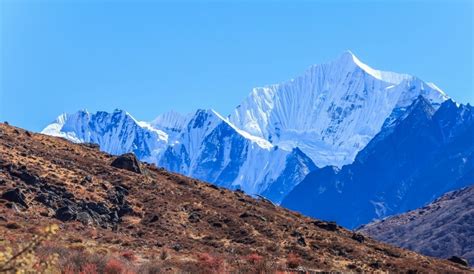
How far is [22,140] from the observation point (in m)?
67.3

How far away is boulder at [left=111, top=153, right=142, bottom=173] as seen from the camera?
66562mm

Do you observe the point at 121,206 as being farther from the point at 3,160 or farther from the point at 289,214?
the point at 289,214

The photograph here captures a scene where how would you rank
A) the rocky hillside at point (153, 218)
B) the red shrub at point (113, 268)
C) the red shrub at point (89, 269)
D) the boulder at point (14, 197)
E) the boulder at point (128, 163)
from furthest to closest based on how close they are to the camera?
1. the boulder at point (128, 163)
2. the boulder at point (14, 197)
3. the rocky hillside at point (153, 218)
4. the red shrub at point (113, 268)
5. the red shrub at point (89, 269)

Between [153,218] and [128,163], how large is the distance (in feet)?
54.8

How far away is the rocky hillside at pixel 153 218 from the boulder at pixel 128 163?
113 mm

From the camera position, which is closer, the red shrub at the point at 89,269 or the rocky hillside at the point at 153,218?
the red shrub at the point at 89,269

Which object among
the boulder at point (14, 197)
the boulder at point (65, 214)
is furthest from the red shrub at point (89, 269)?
the boulder at point (14, 197)

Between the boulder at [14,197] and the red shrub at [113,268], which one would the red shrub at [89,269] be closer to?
the red shrub at [113,268]

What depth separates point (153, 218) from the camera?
2024 inches

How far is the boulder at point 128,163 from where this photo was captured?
66.6m

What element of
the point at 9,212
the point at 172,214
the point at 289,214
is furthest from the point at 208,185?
the point at 9,212

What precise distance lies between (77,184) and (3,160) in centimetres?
672

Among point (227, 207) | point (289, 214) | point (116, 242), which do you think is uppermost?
point (289, 214)

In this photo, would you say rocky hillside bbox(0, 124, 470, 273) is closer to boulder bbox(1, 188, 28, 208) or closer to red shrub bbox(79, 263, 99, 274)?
boulder bbox(1, 188, 28, 208)
